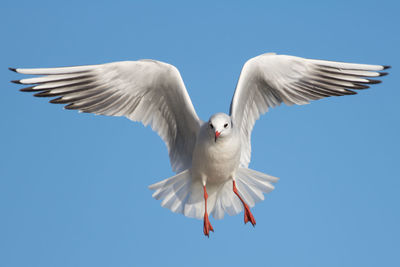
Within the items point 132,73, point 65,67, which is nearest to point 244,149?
point 132,73

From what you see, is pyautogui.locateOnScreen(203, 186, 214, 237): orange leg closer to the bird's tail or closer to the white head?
the bird's tail

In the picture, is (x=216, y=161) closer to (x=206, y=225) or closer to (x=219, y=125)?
(x=219, y=125)

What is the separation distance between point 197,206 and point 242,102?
142 cm

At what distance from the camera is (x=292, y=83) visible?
25.4ft

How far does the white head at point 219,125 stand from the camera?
6574mm

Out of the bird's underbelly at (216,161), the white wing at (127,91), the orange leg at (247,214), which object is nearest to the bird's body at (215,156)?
the bird's underbelly at (216,161)

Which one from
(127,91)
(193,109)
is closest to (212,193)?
(193,109)

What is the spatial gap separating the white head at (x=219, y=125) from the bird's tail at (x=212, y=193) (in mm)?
985

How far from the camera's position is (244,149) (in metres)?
7.92

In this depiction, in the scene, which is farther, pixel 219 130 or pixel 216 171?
pixel 216 171

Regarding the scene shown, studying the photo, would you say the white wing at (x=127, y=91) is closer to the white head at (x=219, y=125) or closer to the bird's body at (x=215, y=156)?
the bird's body at (x=215, y=156)

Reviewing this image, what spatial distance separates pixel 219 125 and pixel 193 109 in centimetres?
72

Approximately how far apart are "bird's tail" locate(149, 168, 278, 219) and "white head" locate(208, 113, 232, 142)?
0.99 m

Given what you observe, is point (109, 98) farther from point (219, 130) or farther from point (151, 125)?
point (219, 130)
